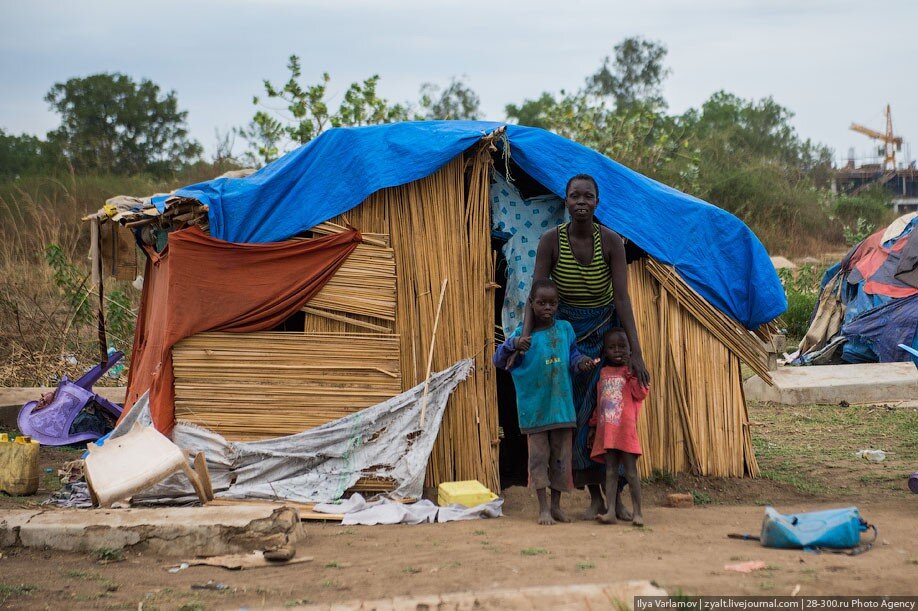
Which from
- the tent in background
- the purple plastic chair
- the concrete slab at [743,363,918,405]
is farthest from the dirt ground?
the tent in background

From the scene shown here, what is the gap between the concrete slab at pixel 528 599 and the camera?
3320 millimetres

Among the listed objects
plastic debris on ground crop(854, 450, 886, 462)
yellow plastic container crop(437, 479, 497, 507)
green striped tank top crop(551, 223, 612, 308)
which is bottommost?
plastic debris on ground crop(854, 450, 886, 462)

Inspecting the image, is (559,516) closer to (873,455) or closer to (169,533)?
(169,533)

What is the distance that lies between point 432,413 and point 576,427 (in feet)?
3.32

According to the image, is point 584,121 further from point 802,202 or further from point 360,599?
point 360,599

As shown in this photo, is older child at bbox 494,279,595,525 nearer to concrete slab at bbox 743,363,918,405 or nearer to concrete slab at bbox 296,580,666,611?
concrete slab at bbox 296,580,666,611

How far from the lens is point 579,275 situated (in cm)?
516

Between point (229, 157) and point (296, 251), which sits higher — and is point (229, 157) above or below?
above

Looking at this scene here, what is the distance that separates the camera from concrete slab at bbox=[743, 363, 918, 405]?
1005 cm

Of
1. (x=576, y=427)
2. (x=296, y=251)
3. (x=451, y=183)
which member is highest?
(x=451, y=183)

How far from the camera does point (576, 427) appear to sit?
5.15 meters

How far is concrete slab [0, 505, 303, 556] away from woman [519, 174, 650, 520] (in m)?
1.62

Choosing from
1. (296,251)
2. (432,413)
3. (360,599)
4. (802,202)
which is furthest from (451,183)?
(802,202)

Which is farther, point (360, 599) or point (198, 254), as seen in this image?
point (198, 254)
